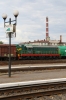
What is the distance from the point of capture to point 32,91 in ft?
35.8

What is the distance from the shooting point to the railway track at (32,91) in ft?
30.7

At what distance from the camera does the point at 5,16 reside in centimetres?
1639

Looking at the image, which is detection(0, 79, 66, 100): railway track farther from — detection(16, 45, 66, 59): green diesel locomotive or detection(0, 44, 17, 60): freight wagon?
detection(16, 45, 66, 59): green diesel locomotive

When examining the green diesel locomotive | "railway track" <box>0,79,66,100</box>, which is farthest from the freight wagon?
"railway track" <box>0,79,66,100</box>

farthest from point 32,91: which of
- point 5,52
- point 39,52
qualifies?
point 39,52

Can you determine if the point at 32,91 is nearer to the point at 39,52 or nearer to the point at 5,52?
the point at 5,52

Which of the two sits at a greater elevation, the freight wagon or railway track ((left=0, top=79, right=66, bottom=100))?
the freight wagon

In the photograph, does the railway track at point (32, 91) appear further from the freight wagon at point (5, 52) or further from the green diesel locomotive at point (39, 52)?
the green diesel locomotive at point (39, 52)

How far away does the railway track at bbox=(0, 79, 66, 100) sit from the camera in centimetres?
936

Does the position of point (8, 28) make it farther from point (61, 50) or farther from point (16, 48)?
point (61, 50)

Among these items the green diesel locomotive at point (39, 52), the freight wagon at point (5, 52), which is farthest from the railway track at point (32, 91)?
the green diesel locomotive at point (39, 52)

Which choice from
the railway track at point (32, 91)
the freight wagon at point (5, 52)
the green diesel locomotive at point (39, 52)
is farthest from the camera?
the green diesel locomotive at point (39, 52)

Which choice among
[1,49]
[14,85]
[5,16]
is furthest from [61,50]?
[14,85]

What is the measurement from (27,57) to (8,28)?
23.4 metres
